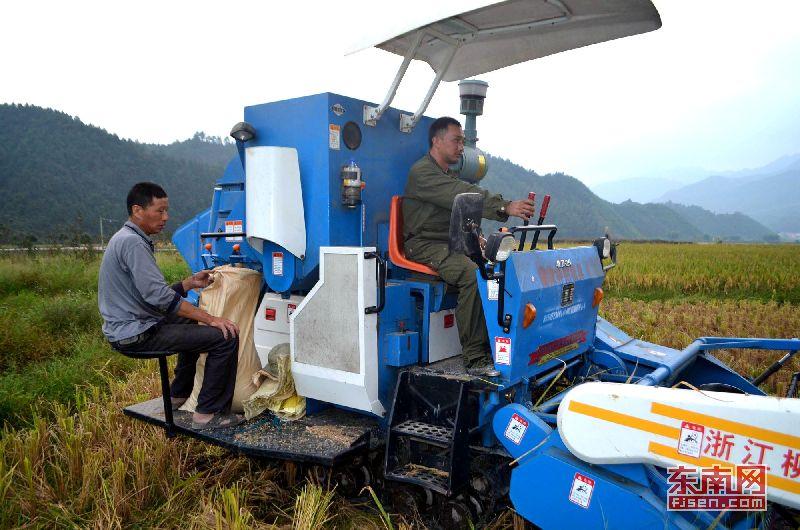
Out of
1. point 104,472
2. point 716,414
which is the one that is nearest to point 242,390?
point 104,472

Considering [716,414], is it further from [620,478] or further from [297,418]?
[297,418]

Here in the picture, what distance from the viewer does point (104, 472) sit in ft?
12.6

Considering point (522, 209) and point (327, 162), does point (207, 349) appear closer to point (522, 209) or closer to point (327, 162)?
point (327, 162)

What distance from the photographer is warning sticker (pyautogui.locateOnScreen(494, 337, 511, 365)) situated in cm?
317

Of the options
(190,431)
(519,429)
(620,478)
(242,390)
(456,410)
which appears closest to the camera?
(620,478)

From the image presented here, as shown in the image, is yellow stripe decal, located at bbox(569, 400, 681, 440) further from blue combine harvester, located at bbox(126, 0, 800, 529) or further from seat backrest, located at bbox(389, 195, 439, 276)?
seat backrest, located at bbox(389, 195, 439, 276)

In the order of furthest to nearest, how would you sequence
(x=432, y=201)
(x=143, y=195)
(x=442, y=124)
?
(x=442, y=124), (x=432, y=201), (x=143, y=195)

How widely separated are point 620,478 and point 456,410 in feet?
3.01

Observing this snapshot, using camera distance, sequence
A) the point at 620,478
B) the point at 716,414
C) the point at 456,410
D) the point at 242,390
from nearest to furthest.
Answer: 1. the point at 716,414
2. the point at 620,478
3. the point at 456,410
4. the point at 242,390

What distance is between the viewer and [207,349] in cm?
364

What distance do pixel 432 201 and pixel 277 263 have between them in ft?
3.79

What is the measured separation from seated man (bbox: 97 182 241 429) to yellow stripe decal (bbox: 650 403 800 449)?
103 inches

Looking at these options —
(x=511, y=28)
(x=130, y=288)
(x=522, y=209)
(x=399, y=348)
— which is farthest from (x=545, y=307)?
(x=130, y=288)

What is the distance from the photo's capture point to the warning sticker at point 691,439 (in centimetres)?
227
